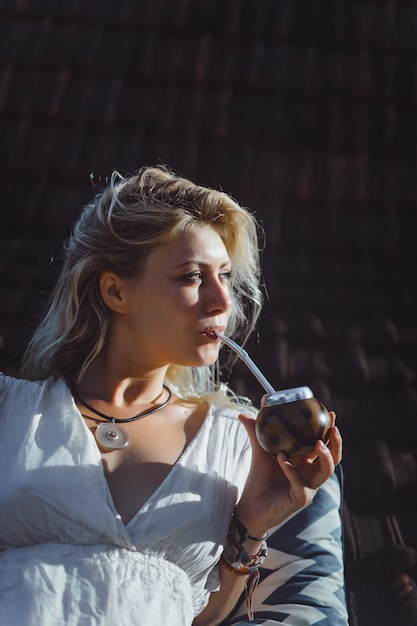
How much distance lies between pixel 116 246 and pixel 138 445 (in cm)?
46

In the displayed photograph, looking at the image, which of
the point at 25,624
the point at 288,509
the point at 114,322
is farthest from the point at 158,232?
the point at 25,624

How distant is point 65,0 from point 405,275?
1774 millimetres

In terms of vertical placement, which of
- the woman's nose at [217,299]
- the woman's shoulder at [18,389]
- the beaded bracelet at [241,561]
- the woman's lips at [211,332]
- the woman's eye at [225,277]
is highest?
the woman's eye at [225,277]

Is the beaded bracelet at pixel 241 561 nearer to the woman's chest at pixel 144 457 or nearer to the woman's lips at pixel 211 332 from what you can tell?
the woman's chest at pixel 144 457

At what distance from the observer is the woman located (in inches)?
61.2

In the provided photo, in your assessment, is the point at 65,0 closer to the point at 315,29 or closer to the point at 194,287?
the point at 315,29

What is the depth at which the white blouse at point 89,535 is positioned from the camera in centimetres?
152

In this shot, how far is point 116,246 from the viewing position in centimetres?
183

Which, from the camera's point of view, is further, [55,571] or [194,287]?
[194,287]

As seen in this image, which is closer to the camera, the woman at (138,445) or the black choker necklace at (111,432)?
the woman at (138,445)

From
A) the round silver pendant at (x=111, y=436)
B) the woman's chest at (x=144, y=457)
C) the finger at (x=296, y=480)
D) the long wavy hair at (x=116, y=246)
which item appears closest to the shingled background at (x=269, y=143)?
the long wavy hair at (x=116, y=246)

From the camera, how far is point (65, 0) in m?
3.18

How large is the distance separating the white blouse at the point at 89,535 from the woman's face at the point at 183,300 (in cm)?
23

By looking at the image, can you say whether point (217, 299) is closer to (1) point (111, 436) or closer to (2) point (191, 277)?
(2) point (191, 277)
